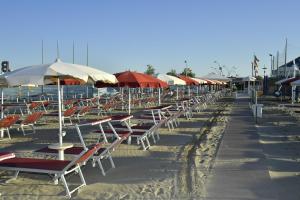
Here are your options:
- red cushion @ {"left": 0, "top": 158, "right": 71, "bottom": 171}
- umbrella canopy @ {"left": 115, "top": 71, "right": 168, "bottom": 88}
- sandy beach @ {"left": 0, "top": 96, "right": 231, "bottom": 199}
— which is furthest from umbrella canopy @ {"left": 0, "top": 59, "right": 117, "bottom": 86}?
umbrella canopy @ {"left": 115, "top": 71, "right": 168, "bottom": 88}

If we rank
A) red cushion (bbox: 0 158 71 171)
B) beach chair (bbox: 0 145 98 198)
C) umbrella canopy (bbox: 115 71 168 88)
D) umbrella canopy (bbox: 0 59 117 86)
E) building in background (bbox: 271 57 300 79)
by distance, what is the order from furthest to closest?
1. building in background (bbox: 271 57 300 79)
2. umbrella canopy (bbox: 115 71 168 88)
3. umbrella canopy (bbox: 0 59 117 86)
4. red cushion (bbox: 0 158 71 171)
5. beach chair (bbox: 0 145 98 198)

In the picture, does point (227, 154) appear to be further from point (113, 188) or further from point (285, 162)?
point (113, 188)

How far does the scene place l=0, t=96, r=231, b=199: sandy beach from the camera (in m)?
5.72

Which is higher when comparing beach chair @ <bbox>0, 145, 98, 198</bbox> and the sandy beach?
beach chair @ <bbox>0, 145, 98, 198</bbox>

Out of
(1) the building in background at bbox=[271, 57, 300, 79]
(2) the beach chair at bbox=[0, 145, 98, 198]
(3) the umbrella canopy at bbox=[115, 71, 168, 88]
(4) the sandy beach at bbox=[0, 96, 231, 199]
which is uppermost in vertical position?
(1) the building in background at bbox=[271, 57, 300, 79]

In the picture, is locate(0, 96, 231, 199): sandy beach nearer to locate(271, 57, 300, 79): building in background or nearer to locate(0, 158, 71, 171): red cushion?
locate(0, 158, 71, 171): red cushion

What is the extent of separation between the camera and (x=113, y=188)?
6000 millimetres

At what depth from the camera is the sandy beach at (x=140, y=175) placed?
572cm

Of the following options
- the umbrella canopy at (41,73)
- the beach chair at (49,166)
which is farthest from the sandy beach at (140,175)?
the umbrella canopy at (41,73)

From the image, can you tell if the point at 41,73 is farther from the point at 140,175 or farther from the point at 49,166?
the point at 140,175

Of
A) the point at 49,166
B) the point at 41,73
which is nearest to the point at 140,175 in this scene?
the point at 49,166

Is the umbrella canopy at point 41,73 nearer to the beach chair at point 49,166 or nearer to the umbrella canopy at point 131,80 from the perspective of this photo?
the beach chair at point 49,166

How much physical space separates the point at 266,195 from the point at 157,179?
1690mm

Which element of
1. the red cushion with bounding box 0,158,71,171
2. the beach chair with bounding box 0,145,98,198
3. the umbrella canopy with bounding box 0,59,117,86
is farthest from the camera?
the umbrella canopy with bounding box 0,59,117,86
